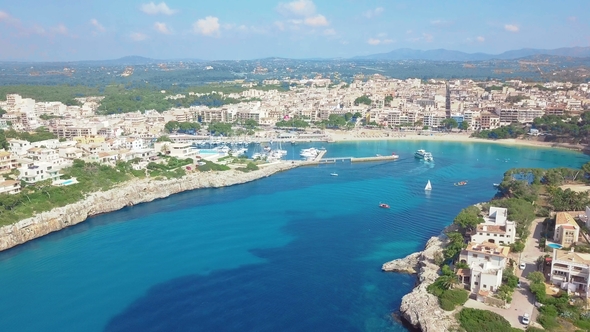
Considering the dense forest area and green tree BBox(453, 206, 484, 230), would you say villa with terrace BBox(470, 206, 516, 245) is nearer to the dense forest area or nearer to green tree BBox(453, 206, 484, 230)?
green tree BBox(453, 206, 484, 230)

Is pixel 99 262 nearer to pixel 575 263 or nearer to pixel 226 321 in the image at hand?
pixel 226 321

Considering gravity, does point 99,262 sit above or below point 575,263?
below

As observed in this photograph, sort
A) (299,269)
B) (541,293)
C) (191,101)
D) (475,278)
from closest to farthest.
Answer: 1. (541,293)
2. (475,278)
3. (299,269)
4. (191,101)

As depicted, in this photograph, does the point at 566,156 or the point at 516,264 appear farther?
the point at 566,156

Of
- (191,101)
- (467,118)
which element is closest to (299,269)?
(467,118)

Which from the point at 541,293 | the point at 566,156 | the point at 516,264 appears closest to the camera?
the point at 541,293

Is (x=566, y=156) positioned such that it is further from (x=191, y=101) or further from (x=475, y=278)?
(x=191, y=101)

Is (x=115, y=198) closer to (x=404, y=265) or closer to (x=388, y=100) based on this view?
(x=404, y=265)

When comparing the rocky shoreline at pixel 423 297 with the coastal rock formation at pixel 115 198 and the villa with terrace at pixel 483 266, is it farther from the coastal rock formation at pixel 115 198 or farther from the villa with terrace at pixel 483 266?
the coastal rock formation at pixel 115 198
